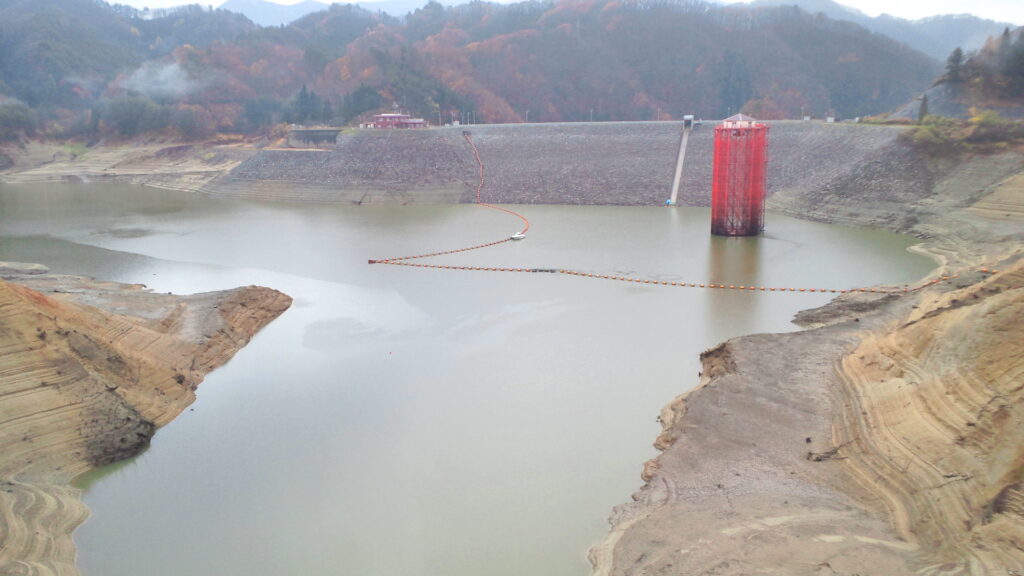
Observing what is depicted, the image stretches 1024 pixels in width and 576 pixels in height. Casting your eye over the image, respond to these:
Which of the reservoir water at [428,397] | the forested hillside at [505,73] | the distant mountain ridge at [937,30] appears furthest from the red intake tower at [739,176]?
the distant mountain ridge at [937,30]

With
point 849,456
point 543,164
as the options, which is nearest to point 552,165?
point 543,164

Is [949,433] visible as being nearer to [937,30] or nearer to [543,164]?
[543,164]

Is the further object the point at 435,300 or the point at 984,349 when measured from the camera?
the point at 435,300

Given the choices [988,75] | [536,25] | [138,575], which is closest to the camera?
[138,575]

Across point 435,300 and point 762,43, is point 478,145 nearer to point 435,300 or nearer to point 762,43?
point 435,300

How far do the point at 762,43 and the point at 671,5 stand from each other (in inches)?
700

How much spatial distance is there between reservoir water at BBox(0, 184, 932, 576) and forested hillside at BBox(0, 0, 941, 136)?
3829cm

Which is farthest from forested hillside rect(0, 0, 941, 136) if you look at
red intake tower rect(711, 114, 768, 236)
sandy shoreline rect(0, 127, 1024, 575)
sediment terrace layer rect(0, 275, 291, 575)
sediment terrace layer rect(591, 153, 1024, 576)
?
sediment terrace layer rect(591, 153, 1024, 576)

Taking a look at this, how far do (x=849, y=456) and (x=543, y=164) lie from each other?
35.1m

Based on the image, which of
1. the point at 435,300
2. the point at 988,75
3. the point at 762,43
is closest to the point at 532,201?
the point at 435,300

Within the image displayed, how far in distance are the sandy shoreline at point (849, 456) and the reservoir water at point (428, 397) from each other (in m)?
0.91

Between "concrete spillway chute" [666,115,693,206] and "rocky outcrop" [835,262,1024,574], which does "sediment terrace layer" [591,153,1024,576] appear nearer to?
"rocky outcrop" [835,262,1024,574]

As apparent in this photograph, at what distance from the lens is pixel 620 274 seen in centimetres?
2338

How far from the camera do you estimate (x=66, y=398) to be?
11930 millimetres
